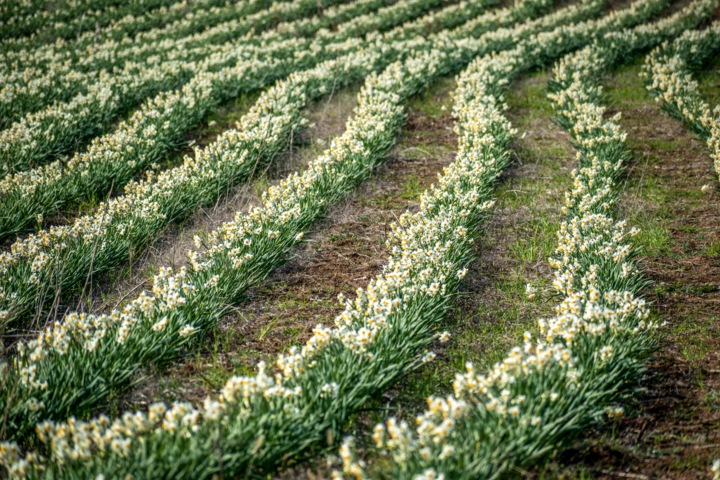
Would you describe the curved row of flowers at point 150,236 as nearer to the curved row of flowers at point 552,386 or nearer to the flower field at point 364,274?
the flower field at point 364,274

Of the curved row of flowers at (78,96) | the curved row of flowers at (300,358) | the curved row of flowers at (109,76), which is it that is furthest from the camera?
the curved row of flowers at (109,76)

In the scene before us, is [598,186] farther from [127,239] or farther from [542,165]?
[127,239]

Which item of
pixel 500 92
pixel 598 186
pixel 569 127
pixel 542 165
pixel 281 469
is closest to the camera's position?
pixel 281 469

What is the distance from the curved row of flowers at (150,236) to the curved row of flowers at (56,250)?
0.07ft

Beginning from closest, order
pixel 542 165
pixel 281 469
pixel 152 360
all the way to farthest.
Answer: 1. pixel 281 469
2. pixel 152 360
3. pixel 542 165

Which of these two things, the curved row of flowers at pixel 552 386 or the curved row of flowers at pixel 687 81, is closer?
the curved row of flowers at pixel 552 386

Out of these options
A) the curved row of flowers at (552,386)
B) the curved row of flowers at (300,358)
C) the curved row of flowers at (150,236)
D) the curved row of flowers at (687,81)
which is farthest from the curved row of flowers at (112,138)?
the curved row of flowers at (687,81)

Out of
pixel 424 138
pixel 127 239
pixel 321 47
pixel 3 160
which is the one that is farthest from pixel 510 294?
pixel 321 47

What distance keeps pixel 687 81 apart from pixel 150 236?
955 cm

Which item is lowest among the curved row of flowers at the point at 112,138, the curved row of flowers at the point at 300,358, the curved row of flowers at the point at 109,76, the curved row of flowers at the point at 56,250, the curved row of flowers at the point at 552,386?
the curved row of flowers at the point at 552,386

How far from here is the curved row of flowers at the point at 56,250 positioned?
4301 millimetres

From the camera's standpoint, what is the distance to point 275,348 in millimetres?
4172

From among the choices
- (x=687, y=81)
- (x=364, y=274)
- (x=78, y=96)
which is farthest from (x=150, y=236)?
(x=687, y=81)

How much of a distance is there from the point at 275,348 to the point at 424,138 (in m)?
5.58
